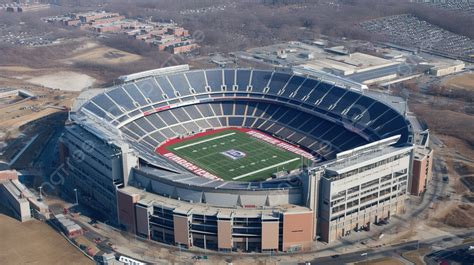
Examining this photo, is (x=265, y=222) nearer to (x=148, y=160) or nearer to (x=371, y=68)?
(x=148, y=160)

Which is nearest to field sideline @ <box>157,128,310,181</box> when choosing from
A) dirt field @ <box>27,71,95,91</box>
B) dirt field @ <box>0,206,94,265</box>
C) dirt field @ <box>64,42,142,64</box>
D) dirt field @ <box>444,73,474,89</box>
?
dirt field @ <box>0,206,94,265</box>

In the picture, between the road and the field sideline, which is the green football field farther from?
the road

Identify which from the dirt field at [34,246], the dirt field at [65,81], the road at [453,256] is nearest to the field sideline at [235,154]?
the dirt field at [34,246]

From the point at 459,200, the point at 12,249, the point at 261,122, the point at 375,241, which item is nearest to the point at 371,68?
the point at 261,122

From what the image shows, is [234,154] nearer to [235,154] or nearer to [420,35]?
[235,154]

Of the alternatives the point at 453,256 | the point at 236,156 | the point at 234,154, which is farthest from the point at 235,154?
the point at 453,256

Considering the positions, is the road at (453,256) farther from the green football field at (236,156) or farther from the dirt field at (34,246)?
the dirt field at (34,246)
